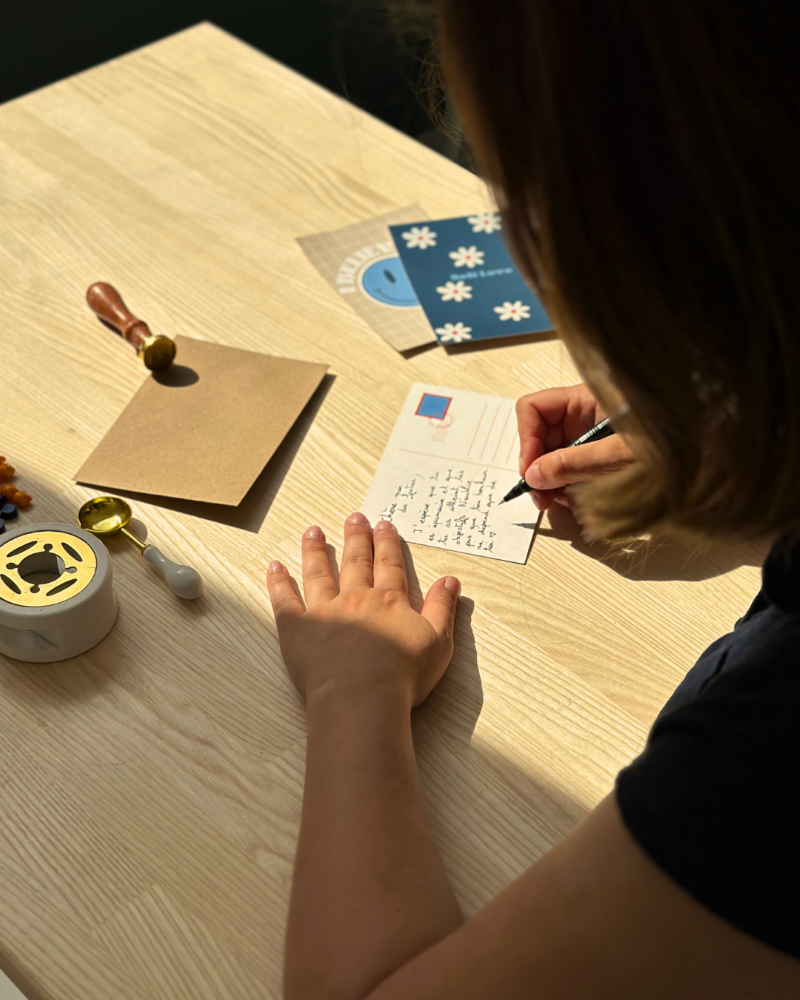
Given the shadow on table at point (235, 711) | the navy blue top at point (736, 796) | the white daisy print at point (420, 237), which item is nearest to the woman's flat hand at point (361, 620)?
the shadow on table at point (235, 711)

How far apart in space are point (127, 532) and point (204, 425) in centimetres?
15

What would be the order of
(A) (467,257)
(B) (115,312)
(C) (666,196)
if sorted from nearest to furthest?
(C) (666,196)
(B) (115,312)
(A) (467,257)

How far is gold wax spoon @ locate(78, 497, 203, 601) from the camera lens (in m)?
0.78

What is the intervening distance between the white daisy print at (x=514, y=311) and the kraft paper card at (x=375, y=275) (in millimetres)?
85

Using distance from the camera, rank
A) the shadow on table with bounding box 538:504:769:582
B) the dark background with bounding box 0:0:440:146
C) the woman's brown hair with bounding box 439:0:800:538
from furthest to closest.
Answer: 1. the dark background with bounding box 0:0:440:146
2. the shadow on table with bounding box 538:504:769:582
3. the woman's brown hair with bounding box 439:0:800:538

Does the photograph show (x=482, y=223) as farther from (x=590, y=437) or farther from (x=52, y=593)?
(x=52, y=593)

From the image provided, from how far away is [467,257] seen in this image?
3.81 ft

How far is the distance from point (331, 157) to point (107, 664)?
32.7 inches

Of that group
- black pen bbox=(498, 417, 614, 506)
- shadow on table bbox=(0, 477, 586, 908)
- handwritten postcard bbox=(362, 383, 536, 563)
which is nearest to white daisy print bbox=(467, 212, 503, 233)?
handwritten postcard bbox=(362, 383, 536, 563)

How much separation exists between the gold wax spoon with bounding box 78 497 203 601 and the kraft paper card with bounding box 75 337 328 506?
3 centimetres

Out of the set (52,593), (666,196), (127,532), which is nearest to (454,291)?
A: (127,532)

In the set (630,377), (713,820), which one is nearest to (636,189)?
(630,377)

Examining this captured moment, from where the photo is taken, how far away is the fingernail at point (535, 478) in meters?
0.85

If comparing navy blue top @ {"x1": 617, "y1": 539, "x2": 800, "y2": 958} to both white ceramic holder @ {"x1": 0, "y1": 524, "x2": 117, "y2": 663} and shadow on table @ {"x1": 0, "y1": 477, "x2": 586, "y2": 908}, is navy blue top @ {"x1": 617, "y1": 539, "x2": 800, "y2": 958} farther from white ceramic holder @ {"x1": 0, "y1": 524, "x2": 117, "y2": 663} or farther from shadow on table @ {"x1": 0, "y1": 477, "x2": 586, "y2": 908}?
white ceramic holder @ {"x1": 0, "y1": 524, "x2": 117, "y2": 663}
